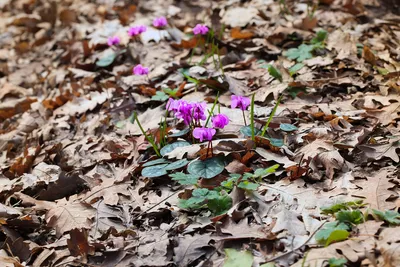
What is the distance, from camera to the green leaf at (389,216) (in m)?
1.78

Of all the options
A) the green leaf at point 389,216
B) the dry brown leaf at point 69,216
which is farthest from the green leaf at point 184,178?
the green leaf at point 389,216

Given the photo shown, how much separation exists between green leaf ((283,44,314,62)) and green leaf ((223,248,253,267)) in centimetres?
176

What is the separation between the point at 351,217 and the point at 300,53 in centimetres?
169

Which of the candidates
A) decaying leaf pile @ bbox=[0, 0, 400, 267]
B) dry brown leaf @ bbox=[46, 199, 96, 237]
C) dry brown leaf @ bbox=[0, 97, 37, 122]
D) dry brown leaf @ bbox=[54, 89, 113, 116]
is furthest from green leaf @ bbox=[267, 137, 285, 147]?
dry brown leaf @ bbox=[0, 97, 37, 122]

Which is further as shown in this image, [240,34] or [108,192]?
[240,34]

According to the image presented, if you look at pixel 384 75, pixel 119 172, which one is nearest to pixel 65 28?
pixel 119 172

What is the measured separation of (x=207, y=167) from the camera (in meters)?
2.24

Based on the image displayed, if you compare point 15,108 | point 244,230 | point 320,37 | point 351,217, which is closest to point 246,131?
point 244,230

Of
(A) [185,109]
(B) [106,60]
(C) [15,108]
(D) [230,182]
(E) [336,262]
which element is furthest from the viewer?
(B) [106,60]

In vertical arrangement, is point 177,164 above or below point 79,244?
above

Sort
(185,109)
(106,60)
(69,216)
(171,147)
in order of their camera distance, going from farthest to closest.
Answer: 1. (106,60)
2. (171,147)
3. (185,109)
4. (69,216)

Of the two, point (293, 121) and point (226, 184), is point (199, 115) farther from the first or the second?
point (293, 121)

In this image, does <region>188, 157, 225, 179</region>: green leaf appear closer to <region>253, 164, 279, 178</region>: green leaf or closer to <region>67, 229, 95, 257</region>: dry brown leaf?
<region>253, 164, 279, 178</region>: green leaf

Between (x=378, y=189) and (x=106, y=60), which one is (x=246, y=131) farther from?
(x=106, y=60)
